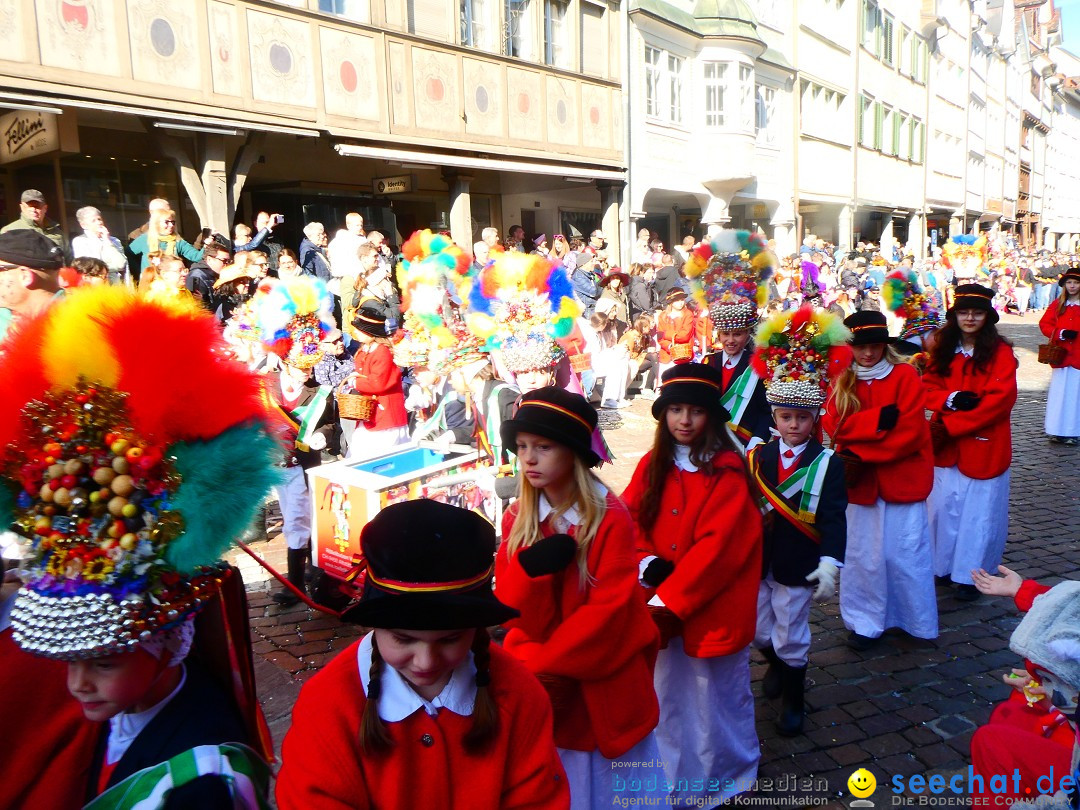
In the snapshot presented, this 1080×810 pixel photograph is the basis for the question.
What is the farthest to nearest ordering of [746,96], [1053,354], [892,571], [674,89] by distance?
[746,96]
[674,89]
[1053,354]
[892,571]

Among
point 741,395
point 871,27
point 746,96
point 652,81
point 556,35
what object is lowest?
point 741,395

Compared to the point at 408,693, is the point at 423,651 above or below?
above

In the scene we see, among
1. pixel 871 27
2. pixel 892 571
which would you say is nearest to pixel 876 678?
pixel 892 571

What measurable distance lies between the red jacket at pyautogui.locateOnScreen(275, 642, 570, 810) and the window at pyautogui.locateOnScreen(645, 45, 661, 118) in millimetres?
20280

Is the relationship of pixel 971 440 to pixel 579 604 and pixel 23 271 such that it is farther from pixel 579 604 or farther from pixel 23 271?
pixel 23 271

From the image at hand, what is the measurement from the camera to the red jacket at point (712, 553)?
10.4ft

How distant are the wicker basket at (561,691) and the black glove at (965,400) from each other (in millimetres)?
4124

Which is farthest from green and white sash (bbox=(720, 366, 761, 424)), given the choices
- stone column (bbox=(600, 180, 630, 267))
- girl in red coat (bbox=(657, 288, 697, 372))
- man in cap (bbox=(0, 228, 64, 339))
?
stone column (bbox=(600, 180, 630, 267))

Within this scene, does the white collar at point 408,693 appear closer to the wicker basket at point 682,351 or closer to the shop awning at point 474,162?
the wicker basket at point 682,351

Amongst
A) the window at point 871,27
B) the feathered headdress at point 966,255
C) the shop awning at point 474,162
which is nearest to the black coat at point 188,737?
the shop awning at point 474,162

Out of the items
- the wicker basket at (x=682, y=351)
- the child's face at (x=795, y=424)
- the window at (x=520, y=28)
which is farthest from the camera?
→ the window at (x=520, y=28)

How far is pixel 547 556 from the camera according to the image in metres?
2.54

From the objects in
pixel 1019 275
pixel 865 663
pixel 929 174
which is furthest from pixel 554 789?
pixel 929 174

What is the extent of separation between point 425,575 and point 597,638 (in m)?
1.02
